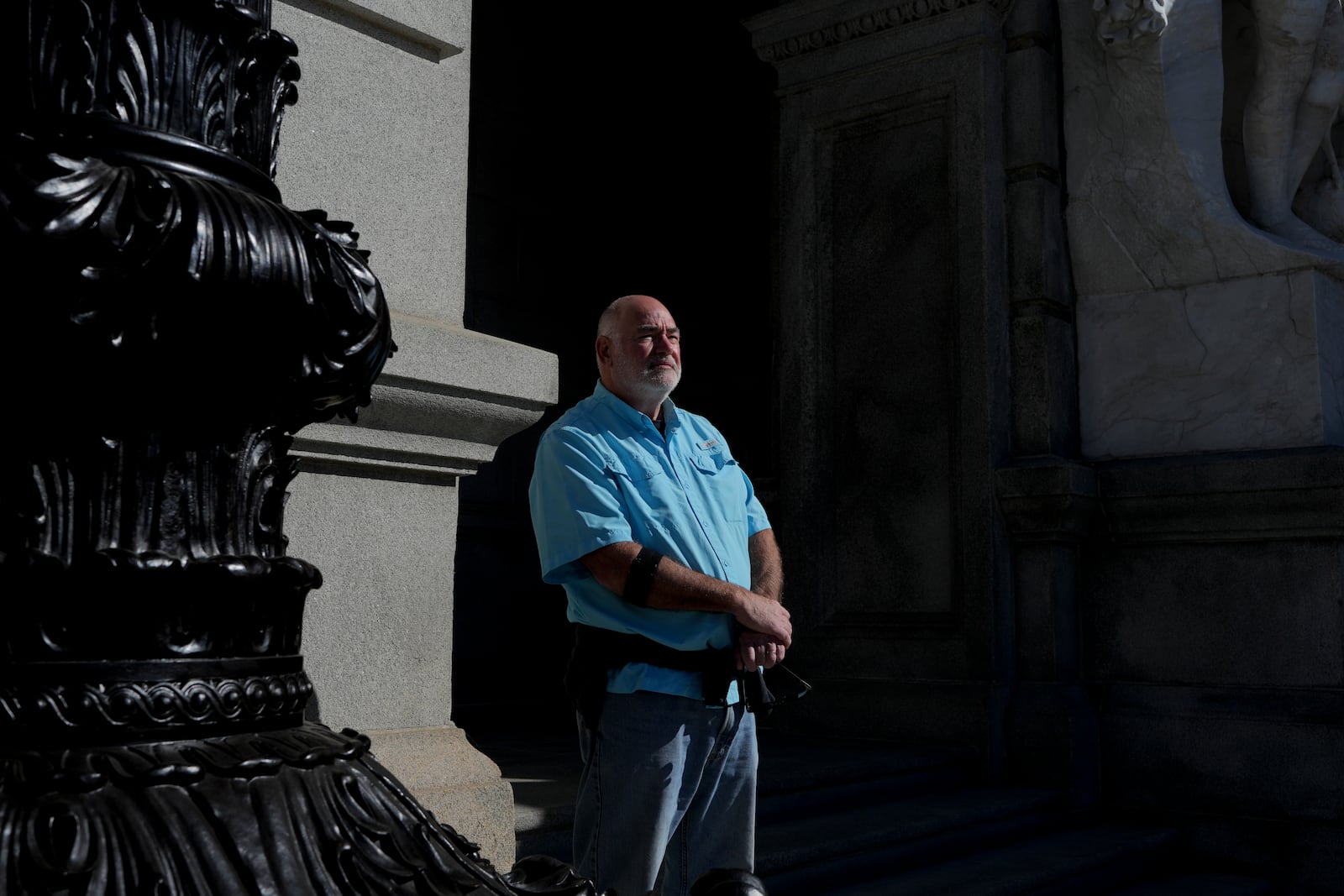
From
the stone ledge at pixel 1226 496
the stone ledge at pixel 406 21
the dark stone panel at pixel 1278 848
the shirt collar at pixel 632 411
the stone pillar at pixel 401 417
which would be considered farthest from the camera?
the stone ledge at pixel 1226 496

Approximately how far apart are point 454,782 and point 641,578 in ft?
1.64

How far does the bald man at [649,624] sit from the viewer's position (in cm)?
253

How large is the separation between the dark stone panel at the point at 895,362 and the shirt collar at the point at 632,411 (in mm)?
3432

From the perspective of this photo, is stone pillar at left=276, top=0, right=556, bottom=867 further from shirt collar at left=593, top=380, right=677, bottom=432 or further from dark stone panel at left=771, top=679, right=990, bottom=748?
Answer: dark stone panel at left=771, top=679, right=990, bottom=748

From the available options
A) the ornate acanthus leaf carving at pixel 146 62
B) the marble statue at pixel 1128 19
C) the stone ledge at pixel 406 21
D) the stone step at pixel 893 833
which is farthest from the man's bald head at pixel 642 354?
the marble statue at pixel 1128 19

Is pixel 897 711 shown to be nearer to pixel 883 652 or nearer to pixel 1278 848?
pixel 883 652

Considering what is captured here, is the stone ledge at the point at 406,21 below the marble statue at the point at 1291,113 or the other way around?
below

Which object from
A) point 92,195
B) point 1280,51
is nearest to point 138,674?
point 92,195

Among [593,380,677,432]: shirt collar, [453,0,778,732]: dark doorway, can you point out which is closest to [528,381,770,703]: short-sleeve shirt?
[593,380,677,432]: shirt collar

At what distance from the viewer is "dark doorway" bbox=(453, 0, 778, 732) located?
25.1 ft

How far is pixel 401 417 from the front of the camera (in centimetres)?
229

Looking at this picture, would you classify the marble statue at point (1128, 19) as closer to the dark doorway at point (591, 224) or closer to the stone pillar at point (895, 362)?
the stone pillar at point (895, 362)

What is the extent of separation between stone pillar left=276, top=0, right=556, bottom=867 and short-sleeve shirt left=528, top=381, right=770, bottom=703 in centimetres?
17

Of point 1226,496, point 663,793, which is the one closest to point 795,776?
point 1226,496
